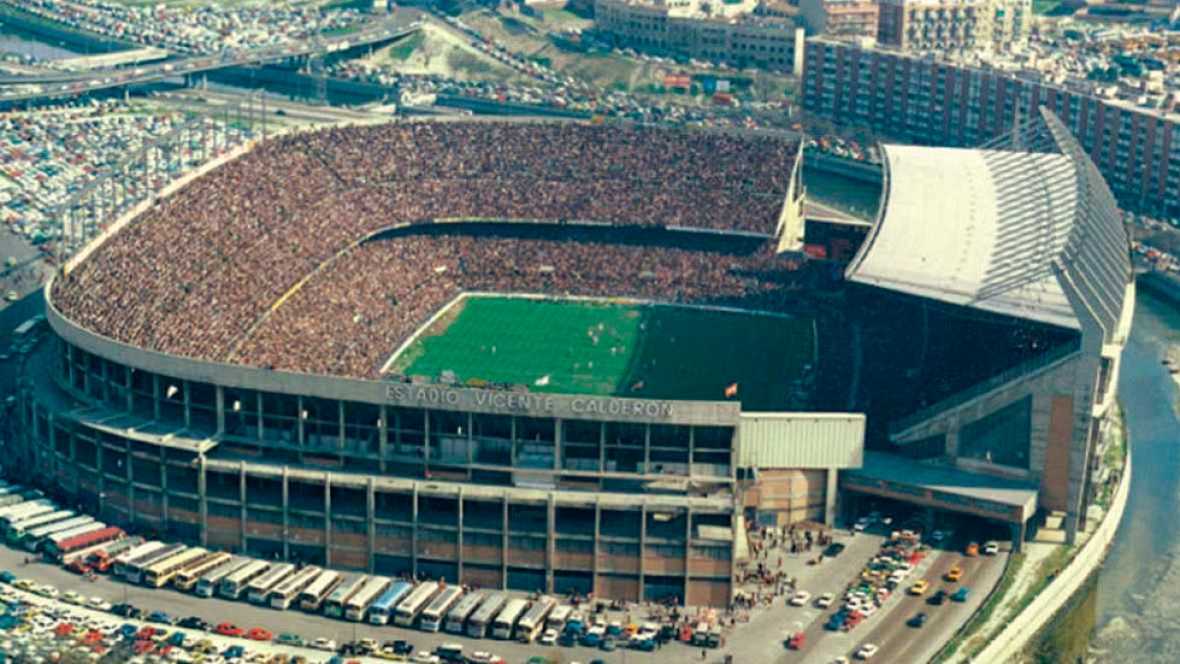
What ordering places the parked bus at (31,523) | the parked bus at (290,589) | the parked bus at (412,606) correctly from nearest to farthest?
the parked bus at (412,606)
the parked bus at (290,589)
the parked bus at (31,523)

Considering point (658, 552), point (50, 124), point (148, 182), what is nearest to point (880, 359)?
point (658, 552)

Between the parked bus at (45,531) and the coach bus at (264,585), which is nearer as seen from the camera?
the coach bus at (264,585)

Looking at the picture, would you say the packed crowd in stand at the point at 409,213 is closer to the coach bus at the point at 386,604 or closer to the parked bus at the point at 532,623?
the coach bus at the point at 386,604

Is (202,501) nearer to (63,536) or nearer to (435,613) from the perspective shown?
(63,536)

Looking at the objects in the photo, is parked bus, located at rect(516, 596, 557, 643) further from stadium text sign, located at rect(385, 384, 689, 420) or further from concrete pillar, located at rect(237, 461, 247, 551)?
concrete pillar, located at rect(237, 461, 247, 551)

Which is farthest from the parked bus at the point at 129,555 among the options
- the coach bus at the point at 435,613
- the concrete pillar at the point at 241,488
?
Answer: the coach bus at the point at 435,613

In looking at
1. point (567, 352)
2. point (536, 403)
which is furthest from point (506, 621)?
point (567, 352)

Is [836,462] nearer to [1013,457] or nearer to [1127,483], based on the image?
[1013,457]
